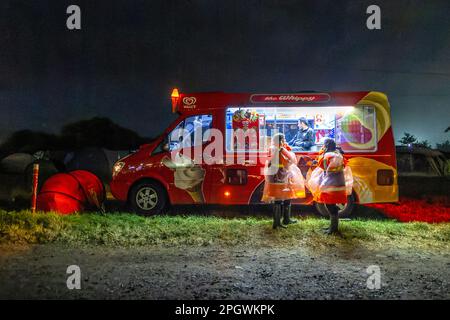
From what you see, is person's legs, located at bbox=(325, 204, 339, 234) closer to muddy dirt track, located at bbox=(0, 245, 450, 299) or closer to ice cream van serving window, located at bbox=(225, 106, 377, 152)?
muddy dirt track, located at bbox=(0, 245, 450, 299)

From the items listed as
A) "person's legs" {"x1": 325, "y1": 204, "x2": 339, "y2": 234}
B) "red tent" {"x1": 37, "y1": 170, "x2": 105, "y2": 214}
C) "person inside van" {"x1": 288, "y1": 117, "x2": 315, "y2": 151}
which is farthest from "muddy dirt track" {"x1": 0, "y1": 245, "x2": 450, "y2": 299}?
"person inside van" {"x1": 288, "y1": 117, "x2": 315, "y2": 151}

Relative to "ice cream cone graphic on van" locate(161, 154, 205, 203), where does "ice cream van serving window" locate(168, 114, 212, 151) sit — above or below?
above

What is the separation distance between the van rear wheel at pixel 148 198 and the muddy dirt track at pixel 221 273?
2.89 metres

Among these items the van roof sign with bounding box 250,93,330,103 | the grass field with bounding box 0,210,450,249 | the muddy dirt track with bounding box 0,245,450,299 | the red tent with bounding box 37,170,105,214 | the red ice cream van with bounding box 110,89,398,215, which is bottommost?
the muddy dirt track with bounding box 0,245,450,299

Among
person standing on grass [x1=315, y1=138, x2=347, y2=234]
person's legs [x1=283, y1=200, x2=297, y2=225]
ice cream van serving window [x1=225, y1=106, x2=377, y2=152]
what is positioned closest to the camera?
person standing on grass [x1=315, y1=138, x2=347, y2=234]

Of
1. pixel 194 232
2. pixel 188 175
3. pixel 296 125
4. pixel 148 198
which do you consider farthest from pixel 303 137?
pixel 148 198

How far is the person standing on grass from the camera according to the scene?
7141 mm

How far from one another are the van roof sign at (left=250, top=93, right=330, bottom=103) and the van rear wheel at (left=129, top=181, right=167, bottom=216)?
2825mm

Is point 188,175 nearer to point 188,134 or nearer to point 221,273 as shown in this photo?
point 188,134

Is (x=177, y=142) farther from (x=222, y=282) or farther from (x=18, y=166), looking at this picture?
(x=18, y=166)

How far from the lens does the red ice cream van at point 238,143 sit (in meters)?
8.96
